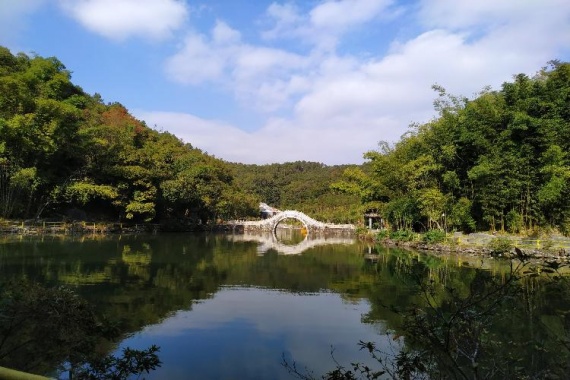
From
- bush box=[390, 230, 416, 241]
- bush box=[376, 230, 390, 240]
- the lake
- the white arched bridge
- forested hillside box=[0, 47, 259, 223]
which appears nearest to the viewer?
the lake

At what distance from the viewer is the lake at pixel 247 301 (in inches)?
281

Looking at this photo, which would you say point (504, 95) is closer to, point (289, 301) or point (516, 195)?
point (516, 195)

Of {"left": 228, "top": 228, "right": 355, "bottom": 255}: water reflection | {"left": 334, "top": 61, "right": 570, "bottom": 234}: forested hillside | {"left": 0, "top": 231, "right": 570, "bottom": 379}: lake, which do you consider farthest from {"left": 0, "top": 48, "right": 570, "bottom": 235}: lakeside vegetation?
{"left": 0, "top": 231, "right": 570, "bottom": 379}: lake

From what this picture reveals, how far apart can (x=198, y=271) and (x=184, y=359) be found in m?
9.53

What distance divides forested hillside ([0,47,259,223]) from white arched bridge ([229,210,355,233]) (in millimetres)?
8512

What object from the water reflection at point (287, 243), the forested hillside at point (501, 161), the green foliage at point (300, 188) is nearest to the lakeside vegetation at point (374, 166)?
the forested hillside at point (501, 161)

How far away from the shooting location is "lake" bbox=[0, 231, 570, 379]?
7.12 m

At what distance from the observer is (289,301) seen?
11836mm

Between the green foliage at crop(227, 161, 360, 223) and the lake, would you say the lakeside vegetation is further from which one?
the green foliage at crop(227, 161, 360, 223)

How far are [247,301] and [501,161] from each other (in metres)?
18.4

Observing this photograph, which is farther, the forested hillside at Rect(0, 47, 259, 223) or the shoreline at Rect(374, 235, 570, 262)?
the forested hillside at Rect(0, 47, 259, 223)

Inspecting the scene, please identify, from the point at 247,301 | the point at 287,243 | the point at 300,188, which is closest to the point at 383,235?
the point at 287,243

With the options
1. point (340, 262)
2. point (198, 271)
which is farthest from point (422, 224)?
point (198, 271)

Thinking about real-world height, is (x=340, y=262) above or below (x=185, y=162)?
below
